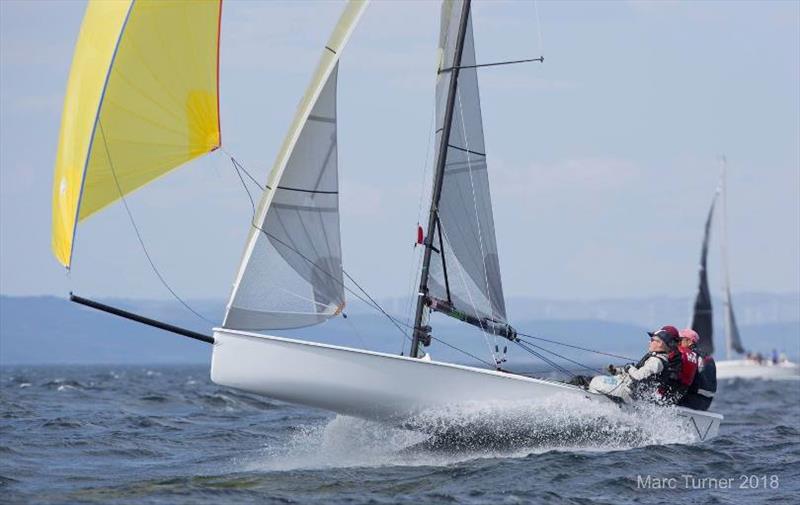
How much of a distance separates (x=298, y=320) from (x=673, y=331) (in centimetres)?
436

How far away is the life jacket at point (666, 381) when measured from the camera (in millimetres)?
15383

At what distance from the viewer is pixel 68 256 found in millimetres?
12586

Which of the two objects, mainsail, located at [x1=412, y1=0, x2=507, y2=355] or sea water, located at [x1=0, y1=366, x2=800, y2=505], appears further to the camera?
mainsail, located at [x1=412, y1=0, x2=507, y2=355]

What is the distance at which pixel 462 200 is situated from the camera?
15.7m

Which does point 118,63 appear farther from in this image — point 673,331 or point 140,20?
point 673,331

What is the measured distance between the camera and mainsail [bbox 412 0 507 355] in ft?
50.3

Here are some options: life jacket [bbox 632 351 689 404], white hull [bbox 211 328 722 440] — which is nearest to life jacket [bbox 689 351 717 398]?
life jacket [bbox 632 351 689 404]

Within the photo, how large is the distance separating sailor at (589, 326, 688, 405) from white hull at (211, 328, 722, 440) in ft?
4.66

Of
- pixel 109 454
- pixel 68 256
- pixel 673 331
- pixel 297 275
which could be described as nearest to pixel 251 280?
pixel 297 275

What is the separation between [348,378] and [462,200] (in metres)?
3.04

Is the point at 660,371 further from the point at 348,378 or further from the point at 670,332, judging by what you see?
the point at 348,378

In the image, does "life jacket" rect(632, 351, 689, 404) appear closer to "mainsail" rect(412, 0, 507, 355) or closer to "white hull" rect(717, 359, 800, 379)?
"mainsail" rect(412, 0, 507, 355)

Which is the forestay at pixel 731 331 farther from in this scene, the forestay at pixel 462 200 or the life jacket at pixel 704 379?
the forestay at pixel 462 200

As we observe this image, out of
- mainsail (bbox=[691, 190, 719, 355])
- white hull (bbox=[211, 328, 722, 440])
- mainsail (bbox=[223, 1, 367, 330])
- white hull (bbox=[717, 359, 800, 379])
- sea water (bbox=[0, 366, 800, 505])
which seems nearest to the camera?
sea water (bbox=[0, 366, 800, 505])
